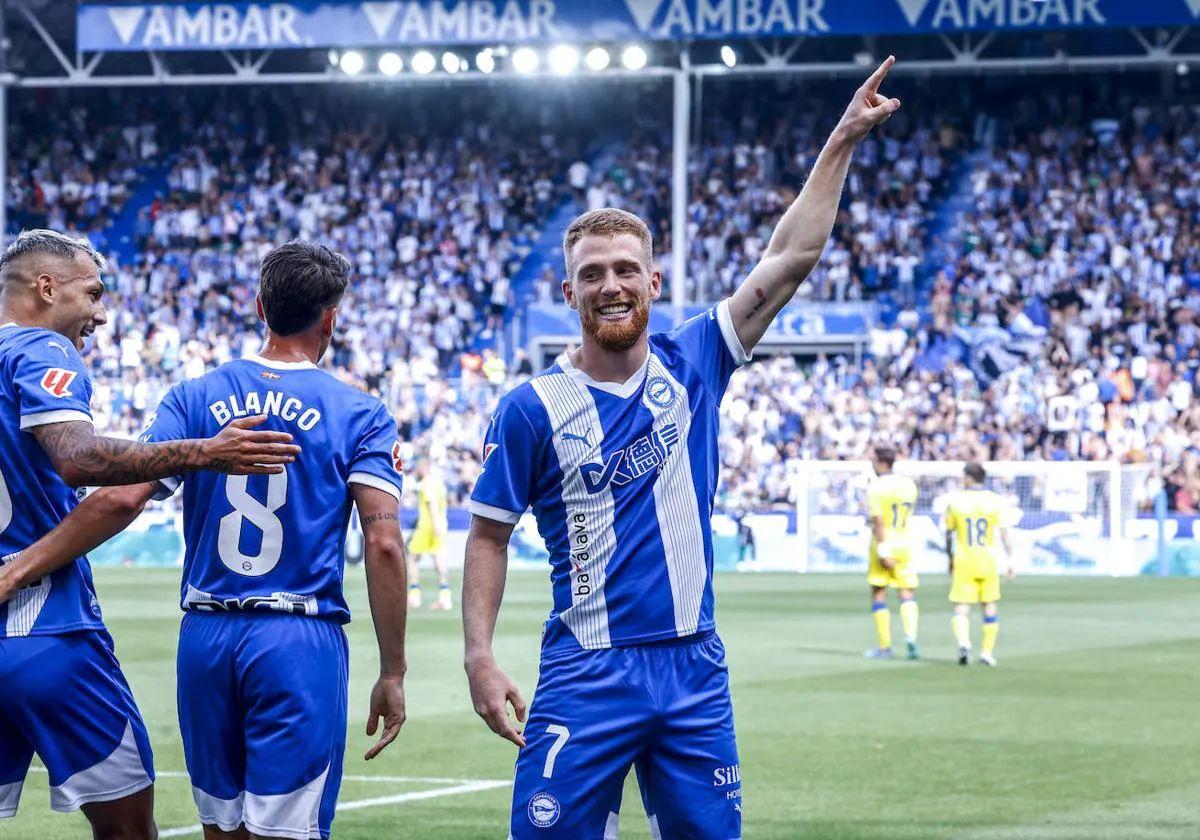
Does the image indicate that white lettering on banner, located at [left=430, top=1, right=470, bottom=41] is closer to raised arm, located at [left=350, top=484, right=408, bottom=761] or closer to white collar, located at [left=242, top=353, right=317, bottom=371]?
white collar, located at [left=242, top=353, right=317, bottom=371]

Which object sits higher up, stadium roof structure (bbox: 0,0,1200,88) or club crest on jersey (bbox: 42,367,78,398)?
stadium roof structure (bbox: 0,0,1200,88)

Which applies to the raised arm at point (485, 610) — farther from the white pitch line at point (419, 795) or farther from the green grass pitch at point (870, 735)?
the white pitch line at point (419, 795)

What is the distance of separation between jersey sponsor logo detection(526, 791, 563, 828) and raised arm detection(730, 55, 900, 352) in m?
1.38

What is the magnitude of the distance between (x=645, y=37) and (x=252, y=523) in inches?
1207

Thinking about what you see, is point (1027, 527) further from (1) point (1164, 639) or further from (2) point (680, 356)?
(2) point (680, 356)

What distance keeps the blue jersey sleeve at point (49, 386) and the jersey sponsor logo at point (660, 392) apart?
5.10 feet

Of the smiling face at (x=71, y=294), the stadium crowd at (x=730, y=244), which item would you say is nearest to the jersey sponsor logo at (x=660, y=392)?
the smiling face at (x=71, y=294)

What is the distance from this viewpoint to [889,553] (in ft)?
57.6

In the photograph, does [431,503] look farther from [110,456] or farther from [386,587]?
[110,456]

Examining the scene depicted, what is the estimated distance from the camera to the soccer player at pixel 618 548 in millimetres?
4824

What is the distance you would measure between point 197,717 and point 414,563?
2252 cm

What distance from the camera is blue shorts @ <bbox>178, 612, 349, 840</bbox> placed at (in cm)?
507

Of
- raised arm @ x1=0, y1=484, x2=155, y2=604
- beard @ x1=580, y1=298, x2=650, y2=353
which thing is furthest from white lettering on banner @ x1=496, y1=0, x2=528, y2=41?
beard @ x1=580, y1=298, x2=650, y2=353

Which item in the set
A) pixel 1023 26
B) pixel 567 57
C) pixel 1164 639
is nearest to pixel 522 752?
pixel 1164 639
